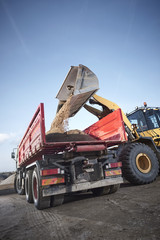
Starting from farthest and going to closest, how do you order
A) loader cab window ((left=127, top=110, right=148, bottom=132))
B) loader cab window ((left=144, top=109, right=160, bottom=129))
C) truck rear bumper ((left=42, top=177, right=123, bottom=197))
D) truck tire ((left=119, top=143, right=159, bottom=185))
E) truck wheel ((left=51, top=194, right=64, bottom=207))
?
loader cab window ((left=127, top=110, right=148, bottom=132))
loader cab window ((left=144, top=109, right=160, bottom=129))
truck tire ((left=119, top=143, right=159, bottom=185))
truck wheel ((left=51, top=194, right=64, bottom=207))
truck rear bumper ((left=42, top=177, right=123, bottom=197))

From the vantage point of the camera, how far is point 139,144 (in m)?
5.72

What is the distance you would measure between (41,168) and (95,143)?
148 cm

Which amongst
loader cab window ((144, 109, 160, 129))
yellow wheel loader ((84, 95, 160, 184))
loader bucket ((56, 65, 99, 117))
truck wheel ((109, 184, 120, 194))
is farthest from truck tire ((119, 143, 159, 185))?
loader bucket ((56, 65, 99, 117))

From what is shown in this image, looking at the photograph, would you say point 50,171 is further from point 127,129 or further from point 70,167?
point 127,129

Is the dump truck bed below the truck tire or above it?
above

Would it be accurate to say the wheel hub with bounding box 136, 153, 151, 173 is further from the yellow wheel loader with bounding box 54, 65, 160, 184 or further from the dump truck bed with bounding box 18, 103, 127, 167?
the dump truck bed with bounding box 18, 103, 127, 167

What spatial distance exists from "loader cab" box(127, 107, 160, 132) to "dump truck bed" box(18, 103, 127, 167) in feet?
8.85

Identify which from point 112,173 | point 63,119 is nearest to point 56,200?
point 112,173

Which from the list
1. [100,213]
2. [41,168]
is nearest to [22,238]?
[100,213]

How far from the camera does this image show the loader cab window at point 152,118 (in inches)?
284

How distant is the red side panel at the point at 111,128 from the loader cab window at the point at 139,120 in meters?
2.59

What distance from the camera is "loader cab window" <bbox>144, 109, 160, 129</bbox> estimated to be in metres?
7.21

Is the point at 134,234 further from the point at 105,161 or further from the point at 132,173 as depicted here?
the point at 132,173

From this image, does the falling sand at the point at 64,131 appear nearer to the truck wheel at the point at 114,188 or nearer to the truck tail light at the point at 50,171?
the truck tail light at the point at 50,171
